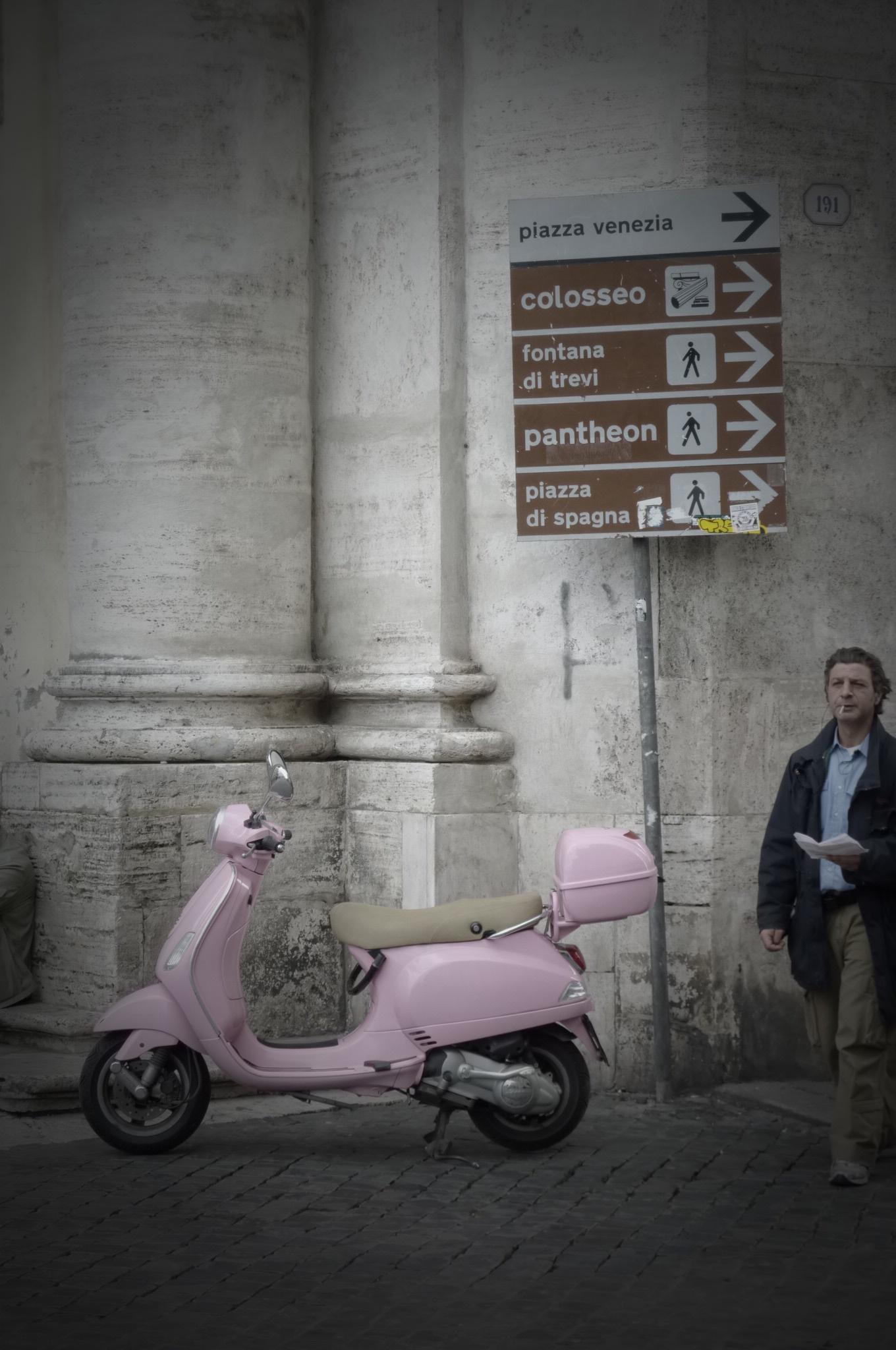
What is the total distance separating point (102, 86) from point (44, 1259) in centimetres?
497

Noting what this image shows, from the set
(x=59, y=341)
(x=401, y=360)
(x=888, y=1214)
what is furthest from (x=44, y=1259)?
(x=59, y=341)

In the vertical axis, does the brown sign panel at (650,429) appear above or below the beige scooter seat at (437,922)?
above

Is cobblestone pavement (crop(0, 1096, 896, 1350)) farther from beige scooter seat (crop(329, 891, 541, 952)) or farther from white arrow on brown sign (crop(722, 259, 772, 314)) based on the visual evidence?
white arrow on brown sign (crop(722, 259, 772, 314))

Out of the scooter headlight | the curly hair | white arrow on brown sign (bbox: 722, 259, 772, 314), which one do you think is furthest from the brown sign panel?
the scooter headlight

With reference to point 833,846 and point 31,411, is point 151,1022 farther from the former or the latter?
point 31,411

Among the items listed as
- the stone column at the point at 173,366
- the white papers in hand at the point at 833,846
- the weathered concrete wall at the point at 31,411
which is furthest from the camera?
the weathered concrete wall at the point at 31,411

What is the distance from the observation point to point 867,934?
5484 mm

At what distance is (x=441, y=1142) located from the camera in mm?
5695

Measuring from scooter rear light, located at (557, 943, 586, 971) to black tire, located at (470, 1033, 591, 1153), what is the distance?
0.87ft

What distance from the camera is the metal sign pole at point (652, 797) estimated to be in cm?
648

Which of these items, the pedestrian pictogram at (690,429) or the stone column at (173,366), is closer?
the pedestrian pictogram at (690,429)

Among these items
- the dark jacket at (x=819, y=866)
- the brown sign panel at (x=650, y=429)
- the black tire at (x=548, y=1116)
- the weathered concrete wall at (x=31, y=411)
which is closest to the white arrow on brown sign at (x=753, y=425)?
the brown sign panel at (x=650, y=429)

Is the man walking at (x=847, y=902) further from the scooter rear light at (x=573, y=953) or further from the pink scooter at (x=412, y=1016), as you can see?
the scooter rear light at (x=573, y=953)

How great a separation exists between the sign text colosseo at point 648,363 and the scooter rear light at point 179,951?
2.04 m
